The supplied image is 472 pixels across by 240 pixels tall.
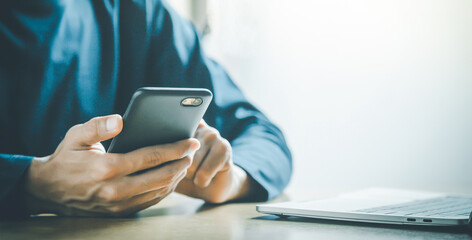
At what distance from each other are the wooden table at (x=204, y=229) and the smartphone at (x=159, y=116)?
3.8 inches

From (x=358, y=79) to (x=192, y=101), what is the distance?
5.43 feet

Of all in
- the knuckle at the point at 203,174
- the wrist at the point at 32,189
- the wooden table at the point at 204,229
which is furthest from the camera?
the knuckle at the point at 203,174

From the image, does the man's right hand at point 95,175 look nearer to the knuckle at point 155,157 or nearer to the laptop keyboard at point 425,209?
the knuckle at point 155,157

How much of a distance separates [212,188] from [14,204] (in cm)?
28

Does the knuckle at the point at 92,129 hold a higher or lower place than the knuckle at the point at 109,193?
higher

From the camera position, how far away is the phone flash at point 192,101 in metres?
0.50

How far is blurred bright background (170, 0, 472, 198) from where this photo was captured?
1.92 meters

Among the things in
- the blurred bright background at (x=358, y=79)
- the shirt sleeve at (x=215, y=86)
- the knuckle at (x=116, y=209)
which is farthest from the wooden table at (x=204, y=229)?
the blurred bright background at (x=358, y=79)

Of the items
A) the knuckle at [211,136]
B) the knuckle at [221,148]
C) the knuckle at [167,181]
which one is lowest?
the knuckle at [221,148]

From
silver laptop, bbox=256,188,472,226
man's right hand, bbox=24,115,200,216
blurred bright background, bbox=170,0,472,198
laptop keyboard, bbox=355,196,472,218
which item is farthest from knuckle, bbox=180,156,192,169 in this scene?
blurred bright background, bbox=170,0,472,198

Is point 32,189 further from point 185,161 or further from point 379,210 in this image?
point 379,210

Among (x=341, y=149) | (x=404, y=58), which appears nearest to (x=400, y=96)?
(x=404, y=58)

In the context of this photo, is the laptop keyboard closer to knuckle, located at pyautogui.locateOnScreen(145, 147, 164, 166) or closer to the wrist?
knuckle, located at pyautogui.locateOnScreen(145, 147, 164, 166)

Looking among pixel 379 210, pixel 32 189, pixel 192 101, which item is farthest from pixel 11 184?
pixel 379 210
